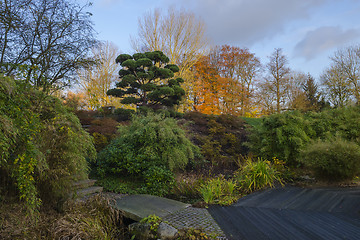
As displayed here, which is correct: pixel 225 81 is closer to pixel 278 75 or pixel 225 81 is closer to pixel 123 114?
pixel 278 75

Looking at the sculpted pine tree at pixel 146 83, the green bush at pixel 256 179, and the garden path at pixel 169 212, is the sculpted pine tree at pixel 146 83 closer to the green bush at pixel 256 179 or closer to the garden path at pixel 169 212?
the green bush at pixel 256 179

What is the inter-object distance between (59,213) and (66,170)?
1.85 feet

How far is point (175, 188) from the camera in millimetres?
4395

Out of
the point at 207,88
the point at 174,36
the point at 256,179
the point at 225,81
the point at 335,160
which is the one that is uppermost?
the point at 174,36

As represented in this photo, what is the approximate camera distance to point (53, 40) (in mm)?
7078

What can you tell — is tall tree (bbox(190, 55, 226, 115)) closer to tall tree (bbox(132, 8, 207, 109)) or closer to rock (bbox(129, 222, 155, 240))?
tall tree (bbox(132, 8, 207, 109))

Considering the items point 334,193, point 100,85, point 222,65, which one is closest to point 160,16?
point 222,65

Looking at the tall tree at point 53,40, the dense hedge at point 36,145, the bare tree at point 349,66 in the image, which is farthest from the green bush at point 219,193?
the bare tree at point 349,66

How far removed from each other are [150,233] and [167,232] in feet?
0.82

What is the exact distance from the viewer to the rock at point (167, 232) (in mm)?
2439

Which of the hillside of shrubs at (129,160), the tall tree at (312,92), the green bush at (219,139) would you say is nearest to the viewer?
the hillside of shrubs at (129,160)

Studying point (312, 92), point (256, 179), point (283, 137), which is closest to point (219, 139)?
point (283, 137)

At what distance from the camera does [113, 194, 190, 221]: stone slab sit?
3.01 metres

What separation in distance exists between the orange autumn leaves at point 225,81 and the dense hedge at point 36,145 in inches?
553
